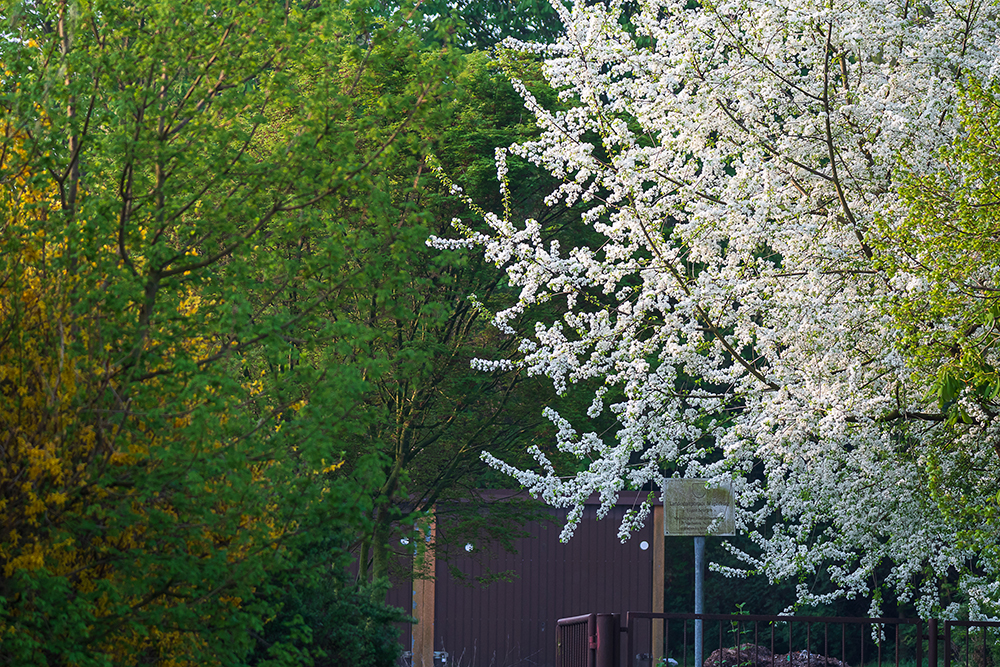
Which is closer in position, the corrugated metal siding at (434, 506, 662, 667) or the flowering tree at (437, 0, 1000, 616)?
→ the flowering tree at (437, 0, 1000, 616)

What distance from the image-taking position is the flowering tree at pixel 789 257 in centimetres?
776

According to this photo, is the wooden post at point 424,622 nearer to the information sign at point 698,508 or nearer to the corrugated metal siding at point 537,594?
the corrugated metal siding at point 537,594

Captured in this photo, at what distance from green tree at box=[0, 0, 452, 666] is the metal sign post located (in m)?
3.95

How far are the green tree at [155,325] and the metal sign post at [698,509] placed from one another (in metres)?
3.95

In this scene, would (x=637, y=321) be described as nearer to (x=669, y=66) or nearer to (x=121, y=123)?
(x=669, y=66)

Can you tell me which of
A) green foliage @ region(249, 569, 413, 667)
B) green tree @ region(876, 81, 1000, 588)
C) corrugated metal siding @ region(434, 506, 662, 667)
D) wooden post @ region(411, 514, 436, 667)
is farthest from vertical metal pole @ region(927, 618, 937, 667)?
corrugated metal siding @ region(434, 506, 662, 667)

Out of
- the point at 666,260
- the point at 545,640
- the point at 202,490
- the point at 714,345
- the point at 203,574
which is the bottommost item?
the point at 545,640

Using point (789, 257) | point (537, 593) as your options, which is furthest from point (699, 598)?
point (537, 593)

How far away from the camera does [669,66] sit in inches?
354

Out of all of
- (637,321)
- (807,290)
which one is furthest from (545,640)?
(807,290)

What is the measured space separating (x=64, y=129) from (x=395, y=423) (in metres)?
6.50

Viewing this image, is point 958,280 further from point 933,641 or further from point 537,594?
point 537,594

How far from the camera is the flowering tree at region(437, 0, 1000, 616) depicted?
306 inches

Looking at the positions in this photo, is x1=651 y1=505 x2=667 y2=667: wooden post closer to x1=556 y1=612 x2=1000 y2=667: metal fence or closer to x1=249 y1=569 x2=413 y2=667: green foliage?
x1=556 y1=612 x2=1000 y2=667: metal fence
